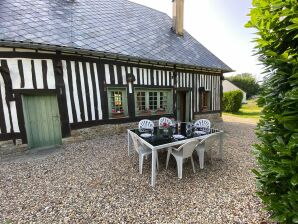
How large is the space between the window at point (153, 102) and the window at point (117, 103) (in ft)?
1.68

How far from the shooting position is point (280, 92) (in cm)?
140

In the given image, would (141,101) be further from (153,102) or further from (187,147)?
(187,147)

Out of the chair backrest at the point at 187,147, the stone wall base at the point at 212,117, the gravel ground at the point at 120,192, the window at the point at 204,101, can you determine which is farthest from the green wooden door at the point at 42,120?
the window at the point at 204,101

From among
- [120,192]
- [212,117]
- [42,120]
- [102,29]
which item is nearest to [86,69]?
[102,29]

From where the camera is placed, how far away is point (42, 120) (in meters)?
4.43

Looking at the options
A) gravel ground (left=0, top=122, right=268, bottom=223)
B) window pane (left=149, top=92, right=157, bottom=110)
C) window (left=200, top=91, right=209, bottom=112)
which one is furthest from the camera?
window (left=200, top=91, right=209, bottom=112)

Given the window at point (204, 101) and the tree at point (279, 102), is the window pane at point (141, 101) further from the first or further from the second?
the tree at point (279, 102)

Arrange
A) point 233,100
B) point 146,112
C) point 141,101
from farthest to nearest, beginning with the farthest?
point 233,100
point 146,112
point 141,101

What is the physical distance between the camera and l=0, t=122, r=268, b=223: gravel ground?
1954 millimetres

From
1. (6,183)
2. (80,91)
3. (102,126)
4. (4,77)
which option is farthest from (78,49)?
(6,183)

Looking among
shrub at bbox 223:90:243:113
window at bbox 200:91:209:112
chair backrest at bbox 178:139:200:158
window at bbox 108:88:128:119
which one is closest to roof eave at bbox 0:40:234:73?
window at bbox 108:88:128:119

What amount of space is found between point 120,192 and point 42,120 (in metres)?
3.43

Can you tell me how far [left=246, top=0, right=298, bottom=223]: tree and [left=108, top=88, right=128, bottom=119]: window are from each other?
4511 mm

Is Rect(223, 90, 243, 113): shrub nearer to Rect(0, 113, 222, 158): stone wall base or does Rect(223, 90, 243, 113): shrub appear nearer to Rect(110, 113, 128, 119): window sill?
Rect(0, 113, 222, 158): stone wall base
